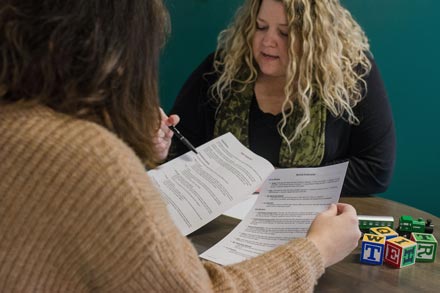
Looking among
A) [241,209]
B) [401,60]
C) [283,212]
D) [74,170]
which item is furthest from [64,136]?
[401,60]

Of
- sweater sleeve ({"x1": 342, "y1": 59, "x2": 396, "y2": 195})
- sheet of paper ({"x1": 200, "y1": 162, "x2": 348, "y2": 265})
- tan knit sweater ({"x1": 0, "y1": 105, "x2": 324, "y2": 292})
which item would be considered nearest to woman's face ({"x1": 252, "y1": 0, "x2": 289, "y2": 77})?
sweater sleeve ({"x1": 342, "y1": 59, "x2": 396, "y2": 195})

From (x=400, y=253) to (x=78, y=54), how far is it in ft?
2.52

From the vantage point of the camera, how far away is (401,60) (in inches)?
109

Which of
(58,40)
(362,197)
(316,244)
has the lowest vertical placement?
(362,197)

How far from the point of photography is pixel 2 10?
0.78 meters

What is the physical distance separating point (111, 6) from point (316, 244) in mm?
535

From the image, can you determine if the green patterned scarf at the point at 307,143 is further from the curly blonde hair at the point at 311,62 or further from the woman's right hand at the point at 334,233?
the woman's right hand at the point at 334,233

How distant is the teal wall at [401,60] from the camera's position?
2.73 m

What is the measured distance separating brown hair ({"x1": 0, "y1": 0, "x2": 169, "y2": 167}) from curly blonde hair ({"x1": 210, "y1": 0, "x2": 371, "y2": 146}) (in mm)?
1106

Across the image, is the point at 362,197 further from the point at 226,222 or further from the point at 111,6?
the point at 111,6

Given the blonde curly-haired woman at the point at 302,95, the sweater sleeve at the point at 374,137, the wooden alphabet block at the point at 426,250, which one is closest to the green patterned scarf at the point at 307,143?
the blonde curly-haired woman at the point at 302,95

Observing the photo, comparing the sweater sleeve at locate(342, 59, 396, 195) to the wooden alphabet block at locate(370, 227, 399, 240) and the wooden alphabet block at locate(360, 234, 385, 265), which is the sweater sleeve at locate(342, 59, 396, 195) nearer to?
the wooden alphabet block at locate(370, 227, 399, 240)

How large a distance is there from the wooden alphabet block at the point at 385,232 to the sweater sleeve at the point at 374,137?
562 mm

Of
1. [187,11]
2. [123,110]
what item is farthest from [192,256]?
[187,11]
